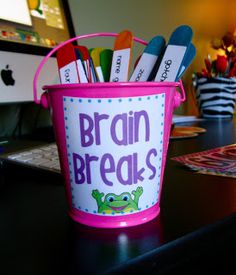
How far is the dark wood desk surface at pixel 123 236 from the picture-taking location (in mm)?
219

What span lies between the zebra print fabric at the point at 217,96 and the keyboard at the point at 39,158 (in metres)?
0.85

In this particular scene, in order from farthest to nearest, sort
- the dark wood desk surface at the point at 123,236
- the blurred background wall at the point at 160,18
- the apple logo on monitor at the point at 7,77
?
the blurred background wall at the point at 160,18 → the apple logo on monitor at the point at 7,77 → the dark wood desk surface at the point at 123,236

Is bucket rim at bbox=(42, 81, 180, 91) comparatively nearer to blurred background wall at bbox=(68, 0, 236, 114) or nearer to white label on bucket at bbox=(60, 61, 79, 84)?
white label on bucket at bbox=(60, 61, 79, 84)

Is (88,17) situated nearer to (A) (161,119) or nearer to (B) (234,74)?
(B) (234,74)

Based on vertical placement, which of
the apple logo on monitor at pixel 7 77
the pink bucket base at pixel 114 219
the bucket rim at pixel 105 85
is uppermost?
the bucket rim at pixel 105 85

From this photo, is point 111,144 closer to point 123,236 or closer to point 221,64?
point 123,236

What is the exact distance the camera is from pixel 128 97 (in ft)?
0.84

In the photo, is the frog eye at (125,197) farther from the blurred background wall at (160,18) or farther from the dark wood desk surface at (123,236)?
the blurred background wall at (160,18)

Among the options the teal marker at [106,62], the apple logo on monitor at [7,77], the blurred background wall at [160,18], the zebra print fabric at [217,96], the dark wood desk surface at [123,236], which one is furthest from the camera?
the zebra print fabric at [217,96]

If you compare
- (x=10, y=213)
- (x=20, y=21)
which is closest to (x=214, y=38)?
(x=20, y=21)

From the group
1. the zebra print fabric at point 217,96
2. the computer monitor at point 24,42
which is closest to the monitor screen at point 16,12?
the computer monitor at point 24,42

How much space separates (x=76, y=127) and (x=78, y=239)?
0.10 m

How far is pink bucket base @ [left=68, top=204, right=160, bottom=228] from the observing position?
27 cm

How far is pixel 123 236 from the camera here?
26 centimetres
